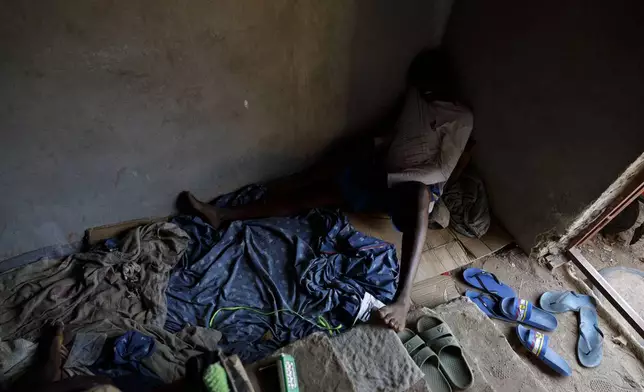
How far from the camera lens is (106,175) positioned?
1.89 metres

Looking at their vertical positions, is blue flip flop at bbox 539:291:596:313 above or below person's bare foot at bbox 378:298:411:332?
below

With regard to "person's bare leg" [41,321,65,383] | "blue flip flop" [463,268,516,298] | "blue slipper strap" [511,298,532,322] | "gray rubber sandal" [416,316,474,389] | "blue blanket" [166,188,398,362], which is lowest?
"blue slipper strap" [511,298,532,322]

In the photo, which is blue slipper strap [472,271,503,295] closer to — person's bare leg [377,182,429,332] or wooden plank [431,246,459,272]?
wooden plank [431,246,459,272]

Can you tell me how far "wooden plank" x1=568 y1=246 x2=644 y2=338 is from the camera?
186 cm

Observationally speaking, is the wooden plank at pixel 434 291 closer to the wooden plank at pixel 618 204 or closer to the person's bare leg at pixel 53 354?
the wooden plank at pixel 618 204

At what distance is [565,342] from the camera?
74.0 inches

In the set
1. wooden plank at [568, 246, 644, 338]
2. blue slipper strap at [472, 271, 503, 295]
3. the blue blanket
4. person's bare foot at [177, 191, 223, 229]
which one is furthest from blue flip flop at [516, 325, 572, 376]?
person's bare foot at [177, 191, 223, 229]

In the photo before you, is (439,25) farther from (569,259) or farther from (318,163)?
(569,259)

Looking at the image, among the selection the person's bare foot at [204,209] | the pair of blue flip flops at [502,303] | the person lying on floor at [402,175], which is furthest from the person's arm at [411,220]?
the person's bare foot at [204,209]

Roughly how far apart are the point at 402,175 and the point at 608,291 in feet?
3.36

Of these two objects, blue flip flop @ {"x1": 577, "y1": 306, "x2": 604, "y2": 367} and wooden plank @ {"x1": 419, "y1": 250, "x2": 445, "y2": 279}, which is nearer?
blue flip flop @ {"x1": 577, "y1": 306, "x2": 604, "y2": 367}

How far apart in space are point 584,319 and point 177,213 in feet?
6.32

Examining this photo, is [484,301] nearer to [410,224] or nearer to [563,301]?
[563,301]

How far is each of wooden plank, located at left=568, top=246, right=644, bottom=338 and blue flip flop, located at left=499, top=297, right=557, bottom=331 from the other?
26 centimetres
